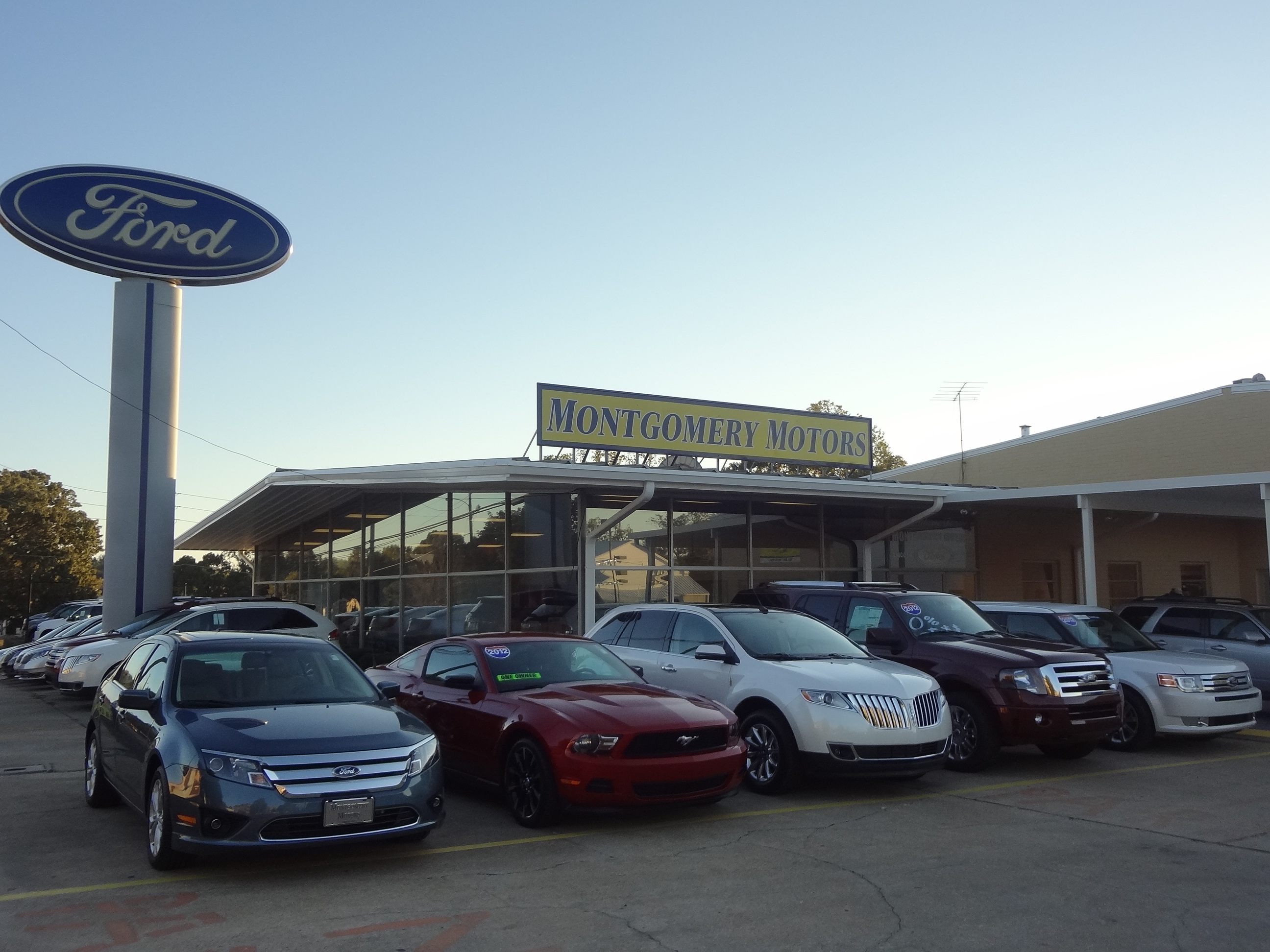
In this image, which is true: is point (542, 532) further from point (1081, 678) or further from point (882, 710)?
point (882, 710)

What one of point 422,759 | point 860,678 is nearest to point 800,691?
point 860,678

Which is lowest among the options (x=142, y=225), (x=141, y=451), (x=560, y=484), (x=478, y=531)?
(x=478, y=531)

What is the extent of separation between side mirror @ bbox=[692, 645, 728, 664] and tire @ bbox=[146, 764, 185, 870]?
484 cm

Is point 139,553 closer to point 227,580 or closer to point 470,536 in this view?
point 470,536

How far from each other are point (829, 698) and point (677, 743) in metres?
1.75

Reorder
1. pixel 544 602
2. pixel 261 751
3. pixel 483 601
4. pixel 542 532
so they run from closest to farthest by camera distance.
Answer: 1. pixel 261 751
2. pixel 544 602
3. pixel 542 532
4. pixel 483 601

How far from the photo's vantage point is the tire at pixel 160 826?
656cm

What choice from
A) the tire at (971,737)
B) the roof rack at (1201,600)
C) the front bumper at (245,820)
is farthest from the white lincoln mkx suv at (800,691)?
the roof rack at (1201,600)

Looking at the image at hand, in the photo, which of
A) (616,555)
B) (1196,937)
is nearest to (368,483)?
(616,555)

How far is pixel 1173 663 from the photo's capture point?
12211 mm

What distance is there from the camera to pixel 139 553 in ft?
72.5

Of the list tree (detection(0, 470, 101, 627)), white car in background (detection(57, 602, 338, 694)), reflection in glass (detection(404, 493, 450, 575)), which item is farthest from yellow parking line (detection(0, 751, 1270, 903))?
tree (detection(0, 470, 101, 627))

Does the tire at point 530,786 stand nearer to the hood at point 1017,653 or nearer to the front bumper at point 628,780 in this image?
the front bumper at point 628,780

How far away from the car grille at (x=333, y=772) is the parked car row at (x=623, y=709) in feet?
0.04
